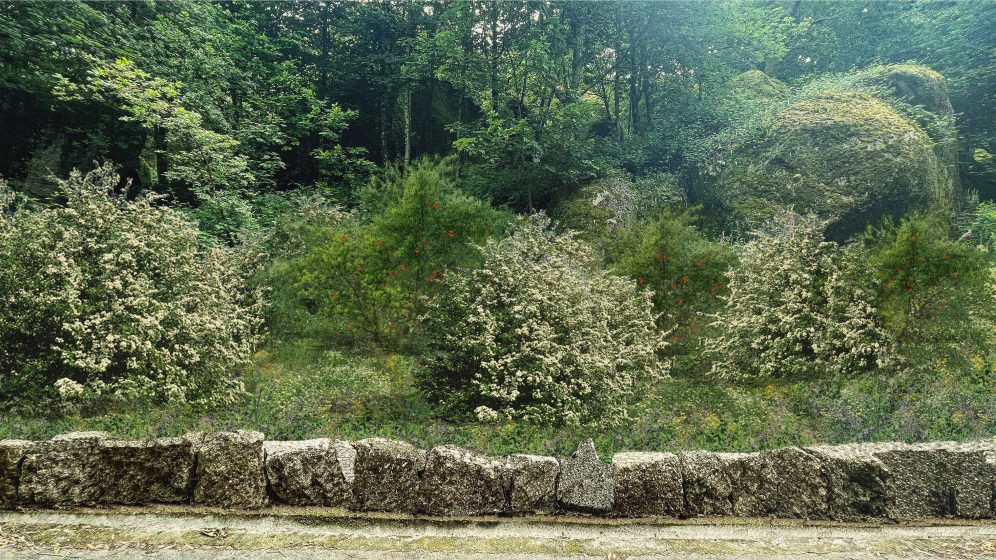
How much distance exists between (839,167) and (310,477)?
16478mm

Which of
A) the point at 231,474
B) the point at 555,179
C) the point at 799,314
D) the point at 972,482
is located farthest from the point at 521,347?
the point at 555,179

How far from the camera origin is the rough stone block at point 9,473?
370cm

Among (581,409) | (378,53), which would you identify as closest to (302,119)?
(378,53)

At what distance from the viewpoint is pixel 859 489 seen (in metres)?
3.89

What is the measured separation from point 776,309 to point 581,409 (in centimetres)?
439

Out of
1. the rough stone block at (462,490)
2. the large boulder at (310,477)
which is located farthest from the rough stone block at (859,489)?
the large boulder at (310,477)

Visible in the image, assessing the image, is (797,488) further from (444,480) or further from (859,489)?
(444,480)

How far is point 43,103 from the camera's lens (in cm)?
1162

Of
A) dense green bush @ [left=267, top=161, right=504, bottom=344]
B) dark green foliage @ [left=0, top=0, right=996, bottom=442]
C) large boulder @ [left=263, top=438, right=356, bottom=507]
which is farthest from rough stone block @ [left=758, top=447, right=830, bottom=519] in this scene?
dense green bush @ [left=267, top=161, right=504, bottom=344]

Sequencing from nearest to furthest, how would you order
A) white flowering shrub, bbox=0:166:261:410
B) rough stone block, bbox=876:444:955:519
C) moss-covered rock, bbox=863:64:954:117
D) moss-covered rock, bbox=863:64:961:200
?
rough stone block, bbox=876:444:955:519, white flowering shrub, bbox=0:166:261:410, moss-covered rock, bbox=863:64:961:200, moss-covered rock, bbox=863:64:954:117

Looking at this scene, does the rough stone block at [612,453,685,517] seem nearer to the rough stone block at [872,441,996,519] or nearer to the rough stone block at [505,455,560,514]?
the rough stone block at [505,455,560,514]

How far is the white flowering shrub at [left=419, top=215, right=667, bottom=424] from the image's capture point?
659cm

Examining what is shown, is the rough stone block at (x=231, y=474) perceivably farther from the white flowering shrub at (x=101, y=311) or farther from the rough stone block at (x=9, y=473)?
the white flowering shrub at (x=101, y=311)

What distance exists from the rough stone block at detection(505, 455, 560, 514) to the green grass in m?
0.98
